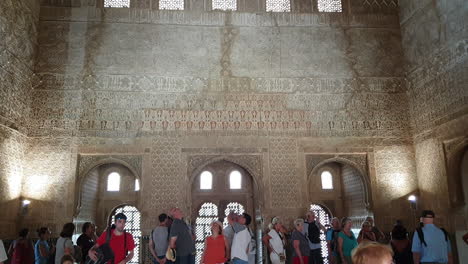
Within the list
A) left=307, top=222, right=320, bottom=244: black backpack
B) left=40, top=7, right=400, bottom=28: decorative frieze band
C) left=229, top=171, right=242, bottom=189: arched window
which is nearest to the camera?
left=307, top=222, right=320, bottom=244: black backpack

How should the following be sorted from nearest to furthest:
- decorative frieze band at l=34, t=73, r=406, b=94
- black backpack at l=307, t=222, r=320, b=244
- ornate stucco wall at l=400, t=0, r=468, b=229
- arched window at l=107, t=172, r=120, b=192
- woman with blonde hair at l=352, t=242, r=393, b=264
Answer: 1. woman with blonde hair at l=352, t=242, r=393, b=264
2. black backpack at l=307, t=222, r=320, b=244
3. ornate stucco wall at l=400, t=0, r=468, b=229
4. decorative frieze band at l=34, t=73, r=406, b=94
5. arched window at l=107, t=172, r=120, b=192

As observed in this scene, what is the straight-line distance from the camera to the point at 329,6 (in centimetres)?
1309

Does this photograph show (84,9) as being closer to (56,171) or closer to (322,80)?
(56,171)

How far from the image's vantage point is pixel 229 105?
39.2 feet

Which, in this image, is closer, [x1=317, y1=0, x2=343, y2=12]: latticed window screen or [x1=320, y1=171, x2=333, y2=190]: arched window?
[x1=317, y1=0, x2=343, y2=12]: latticed window screen

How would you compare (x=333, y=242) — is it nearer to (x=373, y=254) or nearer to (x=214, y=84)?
(x=373, y=254)

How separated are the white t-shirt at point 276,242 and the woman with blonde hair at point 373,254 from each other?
15.9 ft

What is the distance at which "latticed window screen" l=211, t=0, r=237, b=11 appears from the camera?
12.7 m

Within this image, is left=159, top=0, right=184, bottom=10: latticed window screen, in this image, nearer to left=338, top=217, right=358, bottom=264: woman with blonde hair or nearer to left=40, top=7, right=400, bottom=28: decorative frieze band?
left=40, top=7, right=400, bottom=28: decorative frieze band

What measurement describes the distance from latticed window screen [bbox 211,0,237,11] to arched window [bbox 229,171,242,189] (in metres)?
5.11

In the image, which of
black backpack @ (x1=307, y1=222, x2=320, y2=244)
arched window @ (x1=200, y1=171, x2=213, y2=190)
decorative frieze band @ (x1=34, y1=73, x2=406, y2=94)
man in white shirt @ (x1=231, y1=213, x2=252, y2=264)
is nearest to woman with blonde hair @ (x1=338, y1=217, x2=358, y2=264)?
black backpack @ (x1=307, y1=222, x2=320, y2=244)

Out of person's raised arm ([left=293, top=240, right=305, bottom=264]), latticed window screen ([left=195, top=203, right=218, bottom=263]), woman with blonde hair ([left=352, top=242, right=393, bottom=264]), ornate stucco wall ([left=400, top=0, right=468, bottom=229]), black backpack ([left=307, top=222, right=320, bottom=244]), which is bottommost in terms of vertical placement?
person's raised arm ([left=293, top=240, right=305, bottom=264])

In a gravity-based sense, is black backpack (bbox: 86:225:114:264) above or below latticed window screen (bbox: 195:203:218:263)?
below

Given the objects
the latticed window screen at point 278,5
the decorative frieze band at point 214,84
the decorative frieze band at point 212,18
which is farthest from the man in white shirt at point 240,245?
the latticed window screen at point 278,5
